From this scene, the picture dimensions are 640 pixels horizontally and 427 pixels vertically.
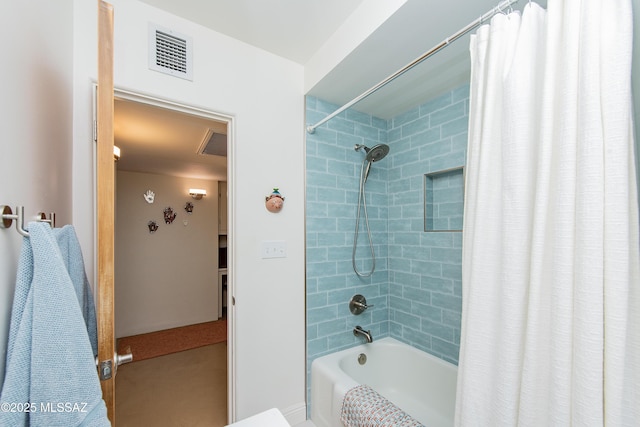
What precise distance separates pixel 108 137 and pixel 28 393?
26.7 inches

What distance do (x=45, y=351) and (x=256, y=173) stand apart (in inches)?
52.2

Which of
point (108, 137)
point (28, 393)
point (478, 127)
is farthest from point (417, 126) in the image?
point (28, 393)

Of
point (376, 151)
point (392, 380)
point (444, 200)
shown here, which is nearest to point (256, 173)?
point (376, 151)

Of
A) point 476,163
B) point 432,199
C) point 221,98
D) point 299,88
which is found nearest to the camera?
point 476,163

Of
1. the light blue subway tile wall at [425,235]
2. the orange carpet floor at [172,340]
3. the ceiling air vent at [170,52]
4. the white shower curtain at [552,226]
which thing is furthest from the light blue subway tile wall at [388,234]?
the orange carpet floor at [172,340]

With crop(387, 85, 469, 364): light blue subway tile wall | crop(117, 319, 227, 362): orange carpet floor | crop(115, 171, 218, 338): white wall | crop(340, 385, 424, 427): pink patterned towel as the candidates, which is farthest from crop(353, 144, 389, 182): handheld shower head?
crop(115, 171, 218, 338): white wall

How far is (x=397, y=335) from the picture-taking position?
2.30 meters

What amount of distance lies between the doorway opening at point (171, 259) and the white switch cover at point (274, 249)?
903mm

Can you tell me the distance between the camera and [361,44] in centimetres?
146

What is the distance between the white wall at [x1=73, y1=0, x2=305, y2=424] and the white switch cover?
3 cm

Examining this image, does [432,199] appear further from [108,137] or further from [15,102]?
[15,102]

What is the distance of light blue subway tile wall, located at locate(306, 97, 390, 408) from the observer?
1.99 meters

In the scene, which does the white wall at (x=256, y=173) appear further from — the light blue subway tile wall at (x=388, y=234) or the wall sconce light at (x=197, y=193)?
the wall sconce light at (x=197, y=193)

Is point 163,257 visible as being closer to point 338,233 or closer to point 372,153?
point 338,233
